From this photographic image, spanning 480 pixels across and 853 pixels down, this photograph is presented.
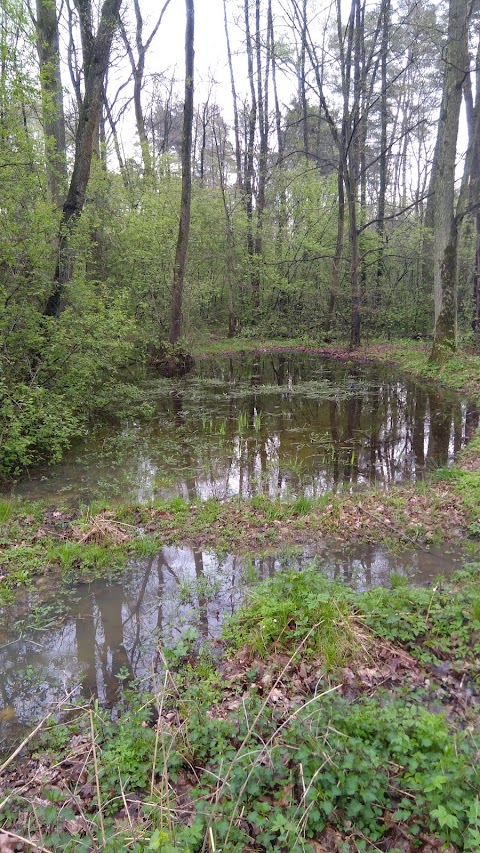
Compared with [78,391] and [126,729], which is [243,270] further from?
[126,729]

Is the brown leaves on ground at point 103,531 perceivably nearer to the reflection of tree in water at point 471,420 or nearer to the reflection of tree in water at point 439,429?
the reflection of tree in water at point 439,429

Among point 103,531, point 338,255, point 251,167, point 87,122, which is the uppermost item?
point 251,167

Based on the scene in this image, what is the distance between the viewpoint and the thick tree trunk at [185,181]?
1516 cm

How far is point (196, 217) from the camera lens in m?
21.6

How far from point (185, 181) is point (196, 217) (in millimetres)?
5941

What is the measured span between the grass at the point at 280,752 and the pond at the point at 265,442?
3389mm

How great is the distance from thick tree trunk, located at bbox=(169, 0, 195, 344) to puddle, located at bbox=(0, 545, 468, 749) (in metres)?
12.5

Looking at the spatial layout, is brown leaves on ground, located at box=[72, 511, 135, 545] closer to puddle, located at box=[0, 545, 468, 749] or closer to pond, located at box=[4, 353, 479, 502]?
puddle, located at box=[0, 545, 468, 749]

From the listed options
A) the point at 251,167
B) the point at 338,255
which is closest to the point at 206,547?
the point at 338,255

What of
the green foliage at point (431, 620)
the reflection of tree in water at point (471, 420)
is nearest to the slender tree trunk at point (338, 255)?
the reflection of tree in water at point (471, 420)

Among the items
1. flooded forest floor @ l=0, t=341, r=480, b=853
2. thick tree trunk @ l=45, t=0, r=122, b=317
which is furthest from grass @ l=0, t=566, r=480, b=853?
thick tree trunk @ l=45, t=0, r=122, b=317

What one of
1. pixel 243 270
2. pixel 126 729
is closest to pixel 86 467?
pixel 126 729

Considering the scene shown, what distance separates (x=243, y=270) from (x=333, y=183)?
6.25 m

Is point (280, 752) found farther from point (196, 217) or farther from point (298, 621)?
point (196, 217)
